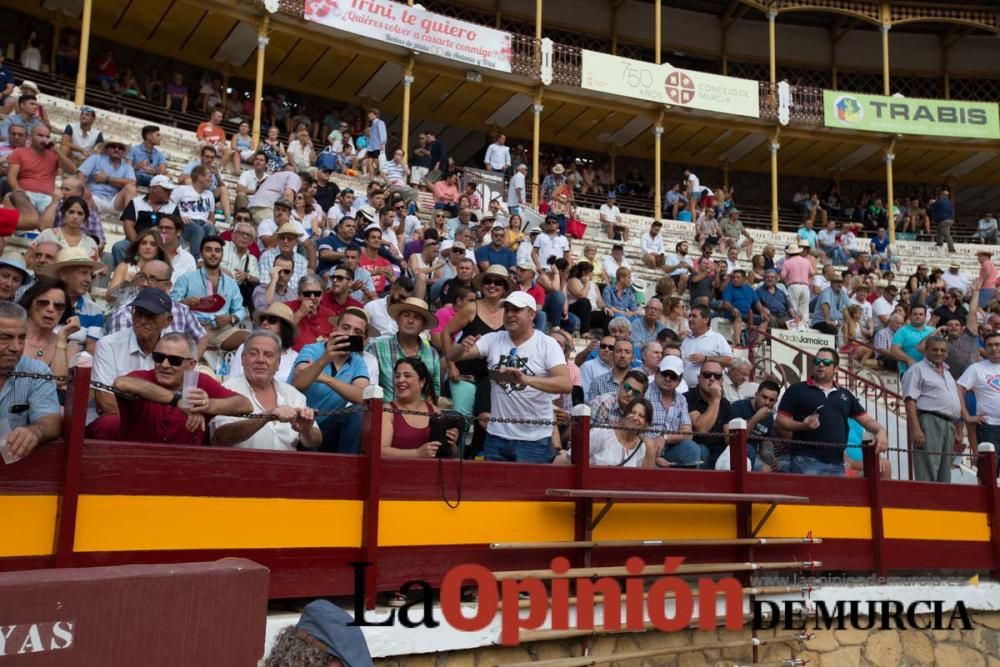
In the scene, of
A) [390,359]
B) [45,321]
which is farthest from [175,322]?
[390,359]

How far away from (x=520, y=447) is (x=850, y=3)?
2290 centimetres

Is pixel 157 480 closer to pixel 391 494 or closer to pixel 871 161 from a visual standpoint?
pixel 391 494

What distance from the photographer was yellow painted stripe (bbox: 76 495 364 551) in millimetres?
3873

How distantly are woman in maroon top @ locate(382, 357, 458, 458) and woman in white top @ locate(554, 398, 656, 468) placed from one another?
1079mm

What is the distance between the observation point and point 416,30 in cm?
1981

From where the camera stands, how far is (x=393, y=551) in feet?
15.7

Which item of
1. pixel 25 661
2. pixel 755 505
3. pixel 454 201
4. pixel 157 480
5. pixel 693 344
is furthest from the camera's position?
pixel 454 201

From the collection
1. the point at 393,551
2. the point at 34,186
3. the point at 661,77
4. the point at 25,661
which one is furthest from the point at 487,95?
the point at 25,661

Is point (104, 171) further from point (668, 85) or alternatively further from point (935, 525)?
point (668, 85)

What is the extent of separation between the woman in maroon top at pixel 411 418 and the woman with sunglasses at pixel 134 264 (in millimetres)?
2213

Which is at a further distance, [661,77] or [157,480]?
[661,77]

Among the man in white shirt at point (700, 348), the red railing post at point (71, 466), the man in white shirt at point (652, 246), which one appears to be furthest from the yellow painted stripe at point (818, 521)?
the man in white shirt at point (652, 246)

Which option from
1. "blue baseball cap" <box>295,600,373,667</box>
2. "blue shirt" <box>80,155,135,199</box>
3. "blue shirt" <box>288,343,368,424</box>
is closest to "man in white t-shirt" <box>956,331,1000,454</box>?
"blue shirt" <box>288,343,368,424</box>

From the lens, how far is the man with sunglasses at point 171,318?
5.62 m
